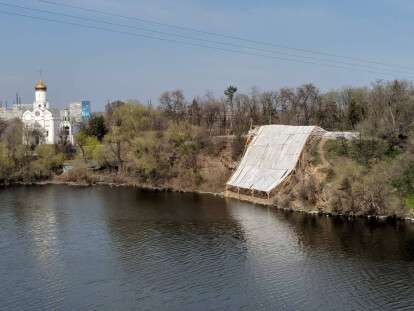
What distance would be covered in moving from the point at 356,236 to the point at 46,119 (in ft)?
196

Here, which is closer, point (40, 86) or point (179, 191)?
point (179, 191)

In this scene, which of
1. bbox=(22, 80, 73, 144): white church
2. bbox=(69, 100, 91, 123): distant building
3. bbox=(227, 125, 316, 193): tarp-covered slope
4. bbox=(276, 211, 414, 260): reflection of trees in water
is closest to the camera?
bbox=(276, 211, 414, 260): reflection of trees in water

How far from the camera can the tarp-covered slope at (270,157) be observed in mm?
45244

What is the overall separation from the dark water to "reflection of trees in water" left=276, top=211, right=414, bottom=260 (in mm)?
60

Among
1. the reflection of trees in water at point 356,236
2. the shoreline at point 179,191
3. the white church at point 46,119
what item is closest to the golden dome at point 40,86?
the white church at point 46,119

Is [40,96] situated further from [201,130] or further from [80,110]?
[80,110]

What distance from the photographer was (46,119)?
8244cm

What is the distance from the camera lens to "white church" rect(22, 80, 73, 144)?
8225cm

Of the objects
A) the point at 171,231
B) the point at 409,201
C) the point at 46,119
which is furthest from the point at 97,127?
the point at 409,201

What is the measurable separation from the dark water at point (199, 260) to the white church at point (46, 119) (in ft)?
135

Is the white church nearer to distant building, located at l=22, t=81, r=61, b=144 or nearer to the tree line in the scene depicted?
distant building, located at l=22, t=81, r=61, b=144

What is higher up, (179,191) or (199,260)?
(179,191)

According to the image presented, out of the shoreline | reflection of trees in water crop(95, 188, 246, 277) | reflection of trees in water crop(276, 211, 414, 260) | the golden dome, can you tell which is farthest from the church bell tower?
reflection of trees in water crop(276, 211, 414, 260)

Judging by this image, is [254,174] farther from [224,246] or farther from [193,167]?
[224,246]
